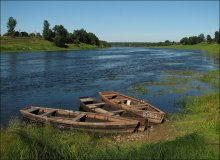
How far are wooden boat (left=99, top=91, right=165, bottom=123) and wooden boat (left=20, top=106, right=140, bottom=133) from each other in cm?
230

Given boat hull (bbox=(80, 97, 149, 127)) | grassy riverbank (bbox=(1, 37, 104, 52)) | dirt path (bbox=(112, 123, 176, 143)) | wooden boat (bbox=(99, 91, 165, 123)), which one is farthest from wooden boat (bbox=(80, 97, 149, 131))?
grassy riverbank (bbox=(1, 37, 104, 52))

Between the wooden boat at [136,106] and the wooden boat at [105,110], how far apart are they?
47 centimetres

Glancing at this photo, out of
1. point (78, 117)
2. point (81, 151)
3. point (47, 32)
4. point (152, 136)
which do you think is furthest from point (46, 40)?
point (81, 151)

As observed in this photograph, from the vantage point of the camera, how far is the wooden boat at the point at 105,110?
816 inches

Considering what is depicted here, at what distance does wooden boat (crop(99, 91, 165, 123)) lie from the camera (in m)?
22.2

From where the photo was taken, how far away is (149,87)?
38.4 metres

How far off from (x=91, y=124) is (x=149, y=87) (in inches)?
768

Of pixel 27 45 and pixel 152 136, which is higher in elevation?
pixel 27 45

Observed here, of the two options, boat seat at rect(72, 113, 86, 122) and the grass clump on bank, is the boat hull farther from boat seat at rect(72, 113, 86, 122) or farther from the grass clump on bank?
the grass clump on bank

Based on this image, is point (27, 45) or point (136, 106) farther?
point (27, 45)

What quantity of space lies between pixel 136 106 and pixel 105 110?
271 cm

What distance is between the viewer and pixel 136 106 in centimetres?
2477

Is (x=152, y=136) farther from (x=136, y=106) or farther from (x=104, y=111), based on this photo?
(x=104, y=111)

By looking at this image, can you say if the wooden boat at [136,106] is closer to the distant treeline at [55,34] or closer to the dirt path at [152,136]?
the dirt path at [152,136]
